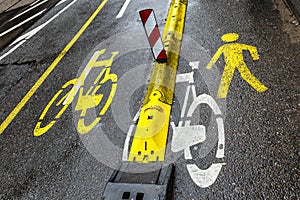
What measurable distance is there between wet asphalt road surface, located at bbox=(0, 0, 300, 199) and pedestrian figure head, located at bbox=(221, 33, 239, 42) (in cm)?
13

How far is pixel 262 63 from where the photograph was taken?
4.24 metres

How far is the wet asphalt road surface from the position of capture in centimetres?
295

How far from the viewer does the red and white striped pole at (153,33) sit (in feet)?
13.4

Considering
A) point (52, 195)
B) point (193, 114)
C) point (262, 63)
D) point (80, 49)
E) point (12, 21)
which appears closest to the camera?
point (52, 195)

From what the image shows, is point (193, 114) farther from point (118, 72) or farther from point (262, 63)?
point (118, 72)

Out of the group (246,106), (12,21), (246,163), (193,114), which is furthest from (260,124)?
(12,21)

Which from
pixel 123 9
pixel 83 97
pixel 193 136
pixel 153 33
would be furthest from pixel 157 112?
pixel 123 9

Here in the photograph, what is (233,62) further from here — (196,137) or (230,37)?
(196,137)

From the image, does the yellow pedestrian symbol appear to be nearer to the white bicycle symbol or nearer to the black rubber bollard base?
the white bicycle symbol

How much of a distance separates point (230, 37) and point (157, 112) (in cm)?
234

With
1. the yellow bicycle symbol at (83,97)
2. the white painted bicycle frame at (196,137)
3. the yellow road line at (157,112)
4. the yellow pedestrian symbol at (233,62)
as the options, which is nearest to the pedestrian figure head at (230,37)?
the yellow pedestrian symbol at (233,62)

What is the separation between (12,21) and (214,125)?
9043 millimetres

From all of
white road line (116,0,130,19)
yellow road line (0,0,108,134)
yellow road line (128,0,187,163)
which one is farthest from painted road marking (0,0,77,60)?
yellow road line (128,0,187,163)

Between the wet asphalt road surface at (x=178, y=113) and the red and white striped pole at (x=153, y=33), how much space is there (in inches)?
15.9
